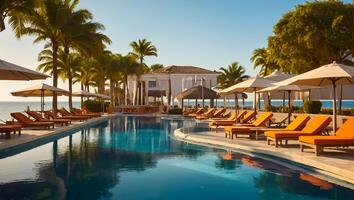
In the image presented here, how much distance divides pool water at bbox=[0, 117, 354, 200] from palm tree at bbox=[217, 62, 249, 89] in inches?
2196

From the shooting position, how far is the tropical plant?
24812 mm

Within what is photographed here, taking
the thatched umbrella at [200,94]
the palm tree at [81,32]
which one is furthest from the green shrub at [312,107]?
the palm tree at [81,32]

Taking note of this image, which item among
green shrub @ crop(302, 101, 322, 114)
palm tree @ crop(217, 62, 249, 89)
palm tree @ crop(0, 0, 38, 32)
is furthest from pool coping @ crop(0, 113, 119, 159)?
palm tree @ crop(217, 62, 249, 89)

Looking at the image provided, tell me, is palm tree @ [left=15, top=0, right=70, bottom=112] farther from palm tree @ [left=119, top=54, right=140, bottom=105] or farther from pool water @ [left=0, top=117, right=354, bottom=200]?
palm tree @ [left=119, top=54, right=140, bottom=105]

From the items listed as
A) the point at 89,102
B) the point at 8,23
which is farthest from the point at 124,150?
the point at 89,102

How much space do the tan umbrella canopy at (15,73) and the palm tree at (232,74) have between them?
54729 millimetres

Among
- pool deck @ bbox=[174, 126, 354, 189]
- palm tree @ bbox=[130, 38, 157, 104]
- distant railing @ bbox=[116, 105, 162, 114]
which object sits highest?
palm tree @ bbox=[130, 38, 157, 104]

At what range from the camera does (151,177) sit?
29.7 feet

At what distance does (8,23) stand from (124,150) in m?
16.3

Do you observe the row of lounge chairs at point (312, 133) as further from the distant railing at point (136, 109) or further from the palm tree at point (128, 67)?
the palm tree at point (128, 67)

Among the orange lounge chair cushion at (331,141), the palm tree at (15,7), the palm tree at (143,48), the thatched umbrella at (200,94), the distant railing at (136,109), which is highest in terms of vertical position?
the palm tree at (143,48)

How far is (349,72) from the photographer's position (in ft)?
37.5

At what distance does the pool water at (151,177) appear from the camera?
7.43m

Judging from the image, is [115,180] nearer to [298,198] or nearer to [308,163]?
[298,198]
